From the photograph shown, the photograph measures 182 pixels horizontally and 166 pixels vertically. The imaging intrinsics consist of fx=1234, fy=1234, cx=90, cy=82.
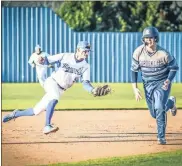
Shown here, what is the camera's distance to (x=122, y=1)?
38.6 ft

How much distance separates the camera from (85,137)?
11.8 m

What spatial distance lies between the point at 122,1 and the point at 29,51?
1.02m

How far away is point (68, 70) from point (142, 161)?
113 cm

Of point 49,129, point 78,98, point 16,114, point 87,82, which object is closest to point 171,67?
point 87,82

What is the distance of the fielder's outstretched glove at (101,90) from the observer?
11.8m

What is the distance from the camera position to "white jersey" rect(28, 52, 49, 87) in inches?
465

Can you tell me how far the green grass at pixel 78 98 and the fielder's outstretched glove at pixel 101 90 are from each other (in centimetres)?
4

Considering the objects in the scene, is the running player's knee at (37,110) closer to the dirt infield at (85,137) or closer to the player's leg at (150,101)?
the dirt infield at (85,137)

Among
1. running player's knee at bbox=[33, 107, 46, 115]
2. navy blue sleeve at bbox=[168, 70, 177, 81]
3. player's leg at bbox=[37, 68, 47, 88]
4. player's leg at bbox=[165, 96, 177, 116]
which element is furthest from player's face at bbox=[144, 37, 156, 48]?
running player's knee at bbox=[33, 107, 46, 115]

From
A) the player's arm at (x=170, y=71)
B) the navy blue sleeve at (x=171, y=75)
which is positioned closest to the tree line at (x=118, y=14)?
the player's arm at (x=170, y=71)

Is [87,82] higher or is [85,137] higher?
[87,82]

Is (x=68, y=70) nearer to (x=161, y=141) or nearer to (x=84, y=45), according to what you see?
(x=84, y=45)

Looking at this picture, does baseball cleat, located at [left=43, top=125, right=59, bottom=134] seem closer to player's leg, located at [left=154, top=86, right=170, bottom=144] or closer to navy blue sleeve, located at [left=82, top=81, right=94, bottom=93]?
navy blue sleeve, located at [left=82, top=81, right=94, bottom=93]

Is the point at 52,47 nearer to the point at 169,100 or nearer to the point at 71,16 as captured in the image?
the point at 71,16
